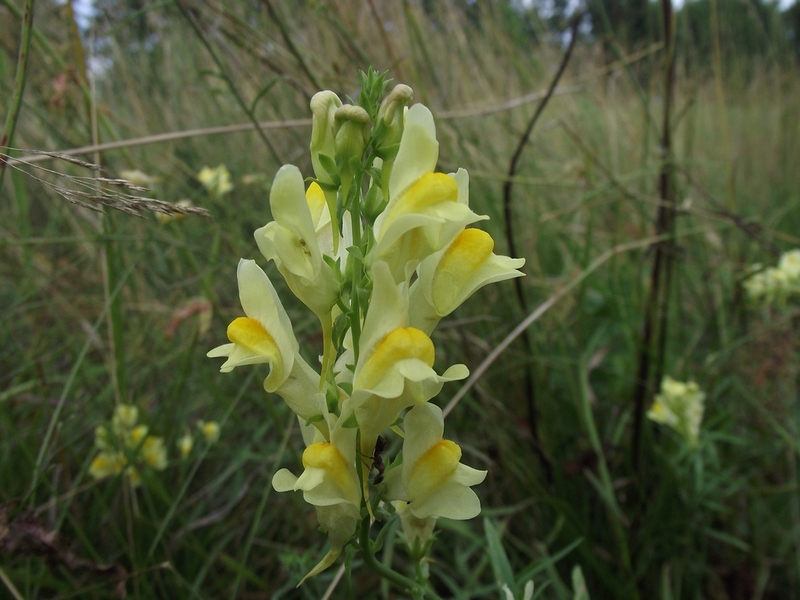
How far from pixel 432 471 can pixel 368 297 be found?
0.20 metres

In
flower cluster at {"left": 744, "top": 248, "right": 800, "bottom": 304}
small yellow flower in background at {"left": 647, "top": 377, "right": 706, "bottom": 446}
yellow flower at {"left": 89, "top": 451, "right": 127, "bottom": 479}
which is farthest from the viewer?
flower cluster at {"left": 744, "top": 248, "right": 800, "bottom": 304}

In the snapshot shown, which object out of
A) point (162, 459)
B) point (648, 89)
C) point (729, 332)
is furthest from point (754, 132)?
point (162, 459)

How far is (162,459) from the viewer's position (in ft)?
5.16

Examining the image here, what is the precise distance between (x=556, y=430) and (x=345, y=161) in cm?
136

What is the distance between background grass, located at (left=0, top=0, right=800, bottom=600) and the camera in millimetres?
1390

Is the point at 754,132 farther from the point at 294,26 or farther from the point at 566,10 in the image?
the point at 294,26

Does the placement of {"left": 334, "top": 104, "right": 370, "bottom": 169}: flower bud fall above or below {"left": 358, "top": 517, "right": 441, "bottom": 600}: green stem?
above

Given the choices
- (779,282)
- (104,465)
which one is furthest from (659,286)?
(104,465)

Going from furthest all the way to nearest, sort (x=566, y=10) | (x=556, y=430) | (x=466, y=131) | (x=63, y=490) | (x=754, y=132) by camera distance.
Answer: (x=754, y=132) < (x=566, y=10) < (x=466, y=131) < (x=556, y=430) < (x=63, y=490)

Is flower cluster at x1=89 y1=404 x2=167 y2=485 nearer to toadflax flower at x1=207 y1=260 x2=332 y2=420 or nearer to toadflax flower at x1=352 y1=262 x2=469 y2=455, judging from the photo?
toadflax flower at x1=207 y1=260 x2=332 y2=420

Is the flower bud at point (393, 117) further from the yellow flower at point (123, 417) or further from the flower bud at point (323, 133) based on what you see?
the yellow flower at point (123, 417)

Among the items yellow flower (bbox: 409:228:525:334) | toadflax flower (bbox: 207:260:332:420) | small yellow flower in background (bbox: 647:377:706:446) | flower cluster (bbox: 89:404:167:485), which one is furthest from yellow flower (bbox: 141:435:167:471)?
small yellow flower in background (bbox: 647:377:706:446)

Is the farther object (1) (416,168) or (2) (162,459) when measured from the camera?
(2) (162,459)

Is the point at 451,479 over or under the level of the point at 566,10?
under
